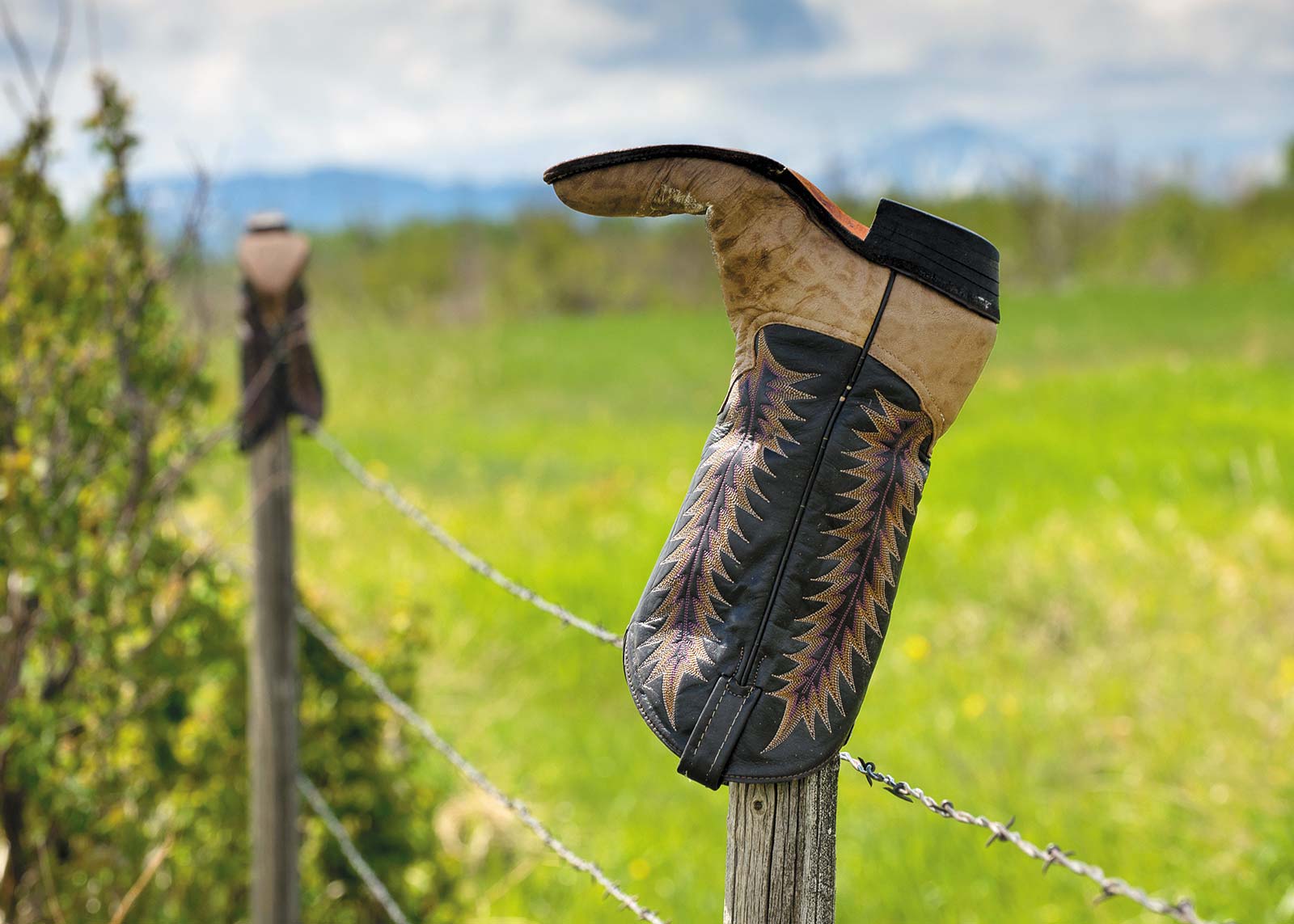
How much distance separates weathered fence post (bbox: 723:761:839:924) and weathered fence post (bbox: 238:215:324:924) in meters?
1.80

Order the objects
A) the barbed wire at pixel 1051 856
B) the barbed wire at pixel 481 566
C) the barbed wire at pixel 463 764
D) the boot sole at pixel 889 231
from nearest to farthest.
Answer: the barbed wire at pixel 1051 856 → the boot sole at pixel 889 231 → the barbed wire at pixel 463 764 → the barbed wire at pixel 481 566

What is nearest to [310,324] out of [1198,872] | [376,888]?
[376,888]

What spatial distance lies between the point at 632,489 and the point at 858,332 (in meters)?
6.71

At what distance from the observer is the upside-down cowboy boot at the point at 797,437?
115 cm

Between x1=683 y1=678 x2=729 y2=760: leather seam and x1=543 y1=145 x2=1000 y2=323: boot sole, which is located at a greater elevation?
x1=543 y1=145 x2=1000 y2=323: boot sole

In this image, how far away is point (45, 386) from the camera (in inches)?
111

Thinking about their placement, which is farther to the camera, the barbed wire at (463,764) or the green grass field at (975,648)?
the green grass field at (975,648)

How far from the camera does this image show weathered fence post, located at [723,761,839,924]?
118 centimetres

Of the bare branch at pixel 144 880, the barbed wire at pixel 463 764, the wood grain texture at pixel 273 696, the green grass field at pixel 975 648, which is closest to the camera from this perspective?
the barbed wire at pixel 463 764

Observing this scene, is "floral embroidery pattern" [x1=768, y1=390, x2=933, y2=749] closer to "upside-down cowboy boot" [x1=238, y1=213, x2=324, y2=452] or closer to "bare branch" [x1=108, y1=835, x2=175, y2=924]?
"upside-down cowboy boot" [x1=238, y1=213, x2=324, y2=452]

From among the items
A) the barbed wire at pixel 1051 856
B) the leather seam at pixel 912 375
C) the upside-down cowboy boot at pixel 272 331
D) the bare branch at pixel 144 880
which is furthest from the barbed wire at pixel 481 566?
the bare branch at pixel 144 880

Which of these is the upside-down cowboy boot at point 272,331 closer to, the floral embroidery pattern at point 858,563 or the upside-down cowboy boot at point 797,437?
the upside-down cowboy boot at point 797,437

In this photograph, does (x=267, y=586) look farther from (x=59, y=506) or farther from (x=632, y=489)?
(x=632, y=489)

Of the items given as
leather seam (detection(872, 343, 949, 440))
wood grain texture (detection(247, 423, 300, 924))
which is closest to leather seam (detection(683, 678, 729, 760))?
leather seam (detection(872, 343, 949, 440))
